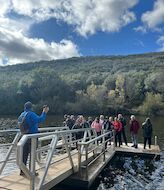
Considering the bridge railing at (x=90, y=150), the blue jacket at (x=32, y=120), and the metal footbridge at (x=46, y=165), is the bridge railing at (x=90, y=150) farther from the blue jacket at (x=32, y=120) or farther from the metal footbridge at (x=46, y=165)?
the blue jacket at (x=32, y=120)

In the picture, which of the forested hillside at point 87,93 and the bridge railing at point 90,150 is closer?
the bridge railing at point 90,150

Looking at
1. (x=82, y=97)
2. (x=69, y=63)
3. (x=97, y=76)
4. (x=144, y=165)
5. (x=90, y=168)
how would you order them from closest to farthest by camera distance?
(x=90, y=168) → (x=144, y=165) → (x=82, y=97) → (x=97, y=76) → (x=69, y=63)

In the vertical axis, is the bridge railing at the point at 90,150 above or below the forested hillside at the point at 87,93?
below

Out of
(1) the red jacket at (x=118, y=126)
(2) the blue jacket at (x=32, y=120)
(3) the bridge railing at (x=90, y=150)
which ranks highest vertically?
(2) the blue jacket at (x=32, y=120)

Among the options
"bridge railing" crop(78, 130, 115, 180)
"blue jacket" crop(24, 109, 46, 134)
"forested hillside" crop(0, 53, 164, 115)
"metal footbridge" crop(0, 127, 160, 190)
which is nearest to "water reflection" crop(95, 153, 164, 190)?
"metal footbridge" crop(0, 127, 160, 190)

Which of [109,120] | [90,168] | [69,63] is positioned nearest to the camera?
[90,168]

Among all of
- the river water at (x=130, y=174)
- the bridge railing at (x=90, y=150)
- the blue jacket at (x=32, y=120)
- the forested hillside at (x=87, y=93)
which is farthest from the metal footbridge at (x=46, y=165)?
the forested hillside at (x=87, y=93)

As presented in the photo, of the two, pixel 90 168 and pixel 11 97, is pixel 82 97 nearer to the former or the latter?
pixel 11 97

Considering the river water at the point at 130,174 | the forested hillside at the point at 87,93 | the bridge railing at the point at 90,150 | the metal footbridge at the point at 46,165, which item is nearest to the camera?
the metal footbridge at the point at 46,165

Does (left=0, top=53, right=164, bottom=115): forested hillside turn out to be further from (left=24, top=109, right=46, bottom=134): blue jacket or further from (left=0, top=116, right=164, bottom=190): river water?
(left=24, top=109, right=46, bottom=134): blue jacket

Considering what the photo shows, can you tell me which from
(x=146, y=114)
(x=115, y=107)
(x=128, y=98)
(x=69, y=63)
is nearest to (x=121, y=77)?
(x=128, y=98)

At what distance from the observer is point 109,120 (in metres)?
16.3

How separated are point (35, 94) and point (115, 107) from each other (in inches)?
979

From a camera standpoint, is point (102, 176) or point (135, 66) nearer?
point (102, 176)
